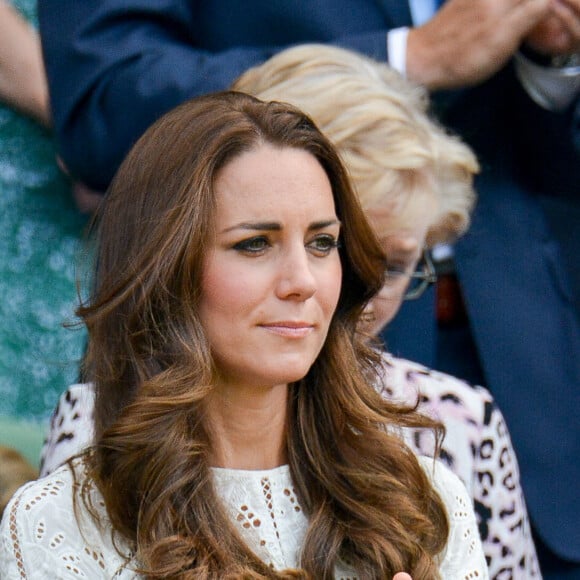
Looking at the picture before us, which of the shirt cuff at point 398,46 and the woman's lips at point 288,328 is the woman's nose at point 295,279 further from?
the shirt cuff at point 398,46

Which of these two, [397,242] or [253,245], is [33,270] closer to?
[397,242]

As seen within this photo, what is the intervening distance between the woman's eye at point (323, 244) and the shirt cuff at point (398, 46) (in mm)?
975

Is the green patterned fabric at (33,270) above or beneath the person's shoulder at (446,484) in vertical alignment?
beneath

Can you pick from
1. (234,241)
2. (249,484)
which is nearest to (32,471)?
(249,484)

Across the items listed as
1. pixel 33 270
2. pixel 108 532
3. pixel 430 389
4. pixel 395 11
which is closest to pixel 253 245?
pixel 108 532

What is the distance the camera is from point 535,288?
3.52 meters

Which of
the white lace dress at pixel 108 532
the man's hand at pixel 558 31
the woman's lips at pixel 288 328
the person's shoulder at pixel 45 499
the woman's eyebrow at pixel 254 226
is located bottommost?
the white lace dress at pixel 108 532

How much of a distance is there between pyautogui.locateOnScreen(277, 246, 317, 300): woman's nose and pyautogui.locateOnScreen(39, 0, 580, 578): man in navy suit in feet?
3.03

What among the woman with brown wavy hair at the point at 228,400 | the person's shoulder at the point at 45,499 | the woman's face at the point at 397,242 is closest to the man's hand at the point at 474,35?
the woman's face at the point at 397,242

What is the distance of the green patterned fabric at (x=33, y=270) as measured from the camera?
11.8 feet

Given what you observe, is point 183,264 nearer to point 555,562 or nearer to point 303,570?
point 303,570

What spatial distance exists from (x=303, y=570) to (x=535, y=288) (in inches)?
52.0

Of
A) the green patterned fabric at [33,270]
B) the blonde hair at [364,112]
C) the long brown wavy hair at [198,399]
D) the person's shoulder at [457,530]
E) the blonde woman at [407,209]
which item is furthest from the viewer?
the green patterned fabric at [33,270]

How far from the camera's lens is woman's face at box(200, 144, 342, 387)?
2371mm
